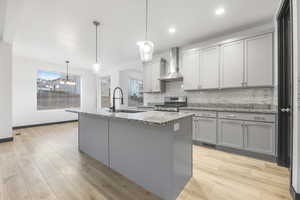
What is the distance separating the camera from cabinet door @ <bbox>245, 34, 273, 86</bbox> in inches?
105

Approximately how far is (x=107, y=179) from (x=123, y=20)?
2.91m

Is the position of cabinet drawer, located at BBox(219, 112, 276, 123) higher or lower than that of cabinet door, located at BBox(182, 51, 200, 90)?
lower

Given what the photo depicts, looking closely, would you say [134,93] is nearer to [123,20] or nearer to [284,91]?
[123,20]

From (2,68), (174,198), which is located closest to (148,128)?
(174,198)

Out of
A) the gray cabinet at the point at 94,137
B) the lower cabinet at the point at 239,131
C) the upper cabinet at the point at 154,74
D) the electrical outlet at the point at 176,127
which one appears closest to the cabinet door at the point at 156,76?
the upper cabinet at the point at 154,74

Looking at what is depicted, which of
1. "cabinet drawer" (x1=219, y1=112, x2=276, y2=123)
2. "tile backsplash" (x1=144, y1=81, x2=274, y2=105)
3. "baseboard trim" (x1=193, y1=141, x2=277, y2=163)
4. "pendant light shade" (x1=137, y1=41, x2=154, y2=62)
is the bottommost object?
"baseboard trim" (x1=193, y1=141, x2=277, y2=163)

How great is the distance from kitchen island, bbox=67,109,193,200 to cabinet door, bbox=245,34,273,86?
2038mm

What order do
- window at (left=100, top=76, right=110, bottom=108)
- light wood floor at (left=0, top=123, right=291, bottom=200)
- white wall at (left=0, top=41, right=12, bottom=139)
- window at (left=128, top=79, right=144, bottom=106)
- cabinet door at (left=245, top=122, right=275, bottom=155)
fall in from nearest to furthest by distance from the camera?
light wood floor at (left=0, top=123, right=291, bottom=200)
cabinet door at (left=245, top=122, right=275, bottom=155)
white wall at (left=0, top=41, right=12, bottom=139)
window at (left=128, top=79, right=144, bottom=106)
window at (left=100, top=76, right=110, bottom=108)

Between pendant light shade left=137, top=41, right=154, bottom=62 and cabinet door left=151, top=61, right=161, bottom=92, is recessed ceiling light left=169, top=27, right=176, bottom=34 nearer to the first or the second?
cabinet door left=151, top=61, right=161, bottom=92

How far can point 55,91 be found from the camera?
245 inches

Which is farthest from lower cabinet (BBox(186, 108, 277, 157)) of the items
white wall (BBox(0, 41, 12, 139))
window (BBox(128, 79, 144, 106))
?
white wall (BBox(0, 41, 12, 139))

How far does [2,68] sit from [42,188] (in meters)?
3.65

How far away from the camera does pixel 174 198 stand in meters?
1.51

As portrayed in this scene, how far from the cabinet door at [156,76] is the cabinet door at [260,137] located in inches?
104
